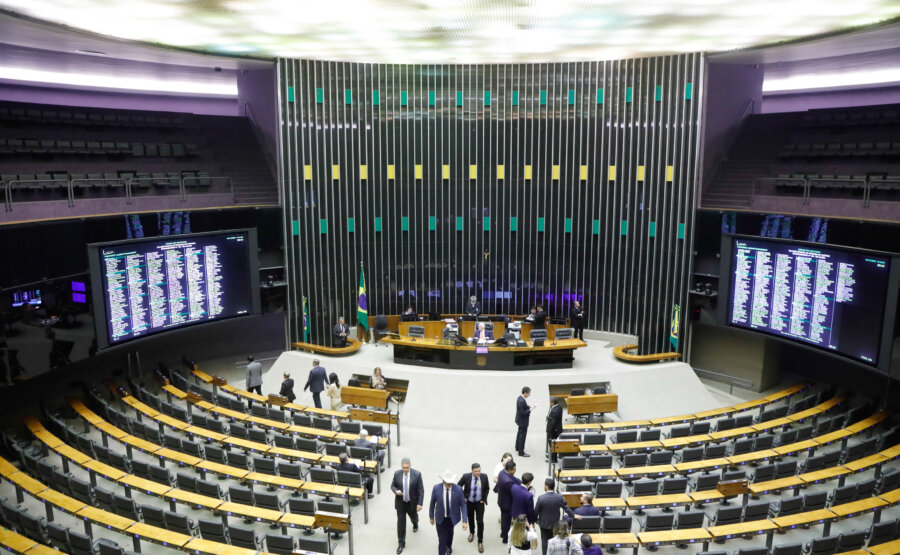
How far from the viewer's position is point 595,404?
13047mm

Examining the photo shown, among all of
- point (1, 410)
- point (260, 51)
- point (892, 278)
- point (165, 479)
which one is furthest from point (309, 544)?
point (260, 51)

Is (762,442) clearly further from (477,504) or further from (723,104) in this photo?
(723,104)

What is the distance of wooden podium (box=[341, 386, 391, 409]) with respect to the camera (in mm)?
13094

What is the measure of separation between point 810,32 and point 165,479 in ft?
48.7

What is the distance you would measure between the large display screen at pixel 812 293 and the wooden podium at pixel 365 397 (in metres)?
8.53

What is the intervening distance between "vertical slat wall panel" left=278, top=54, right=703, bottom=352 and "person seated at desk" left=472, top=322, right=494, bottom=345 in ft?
10.2

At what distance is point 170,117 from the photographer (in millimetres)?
18344

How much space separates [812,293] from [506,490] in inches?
349

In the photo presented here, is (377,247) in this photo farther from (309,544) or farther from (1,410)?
(309,544)

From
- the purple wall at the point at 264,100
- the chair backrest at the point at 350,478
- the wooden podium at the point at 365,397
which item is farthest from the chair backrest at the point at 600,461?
the purple wall at the point at 264,100

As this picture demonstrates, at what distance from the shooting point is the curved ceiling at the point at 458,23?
10875mm

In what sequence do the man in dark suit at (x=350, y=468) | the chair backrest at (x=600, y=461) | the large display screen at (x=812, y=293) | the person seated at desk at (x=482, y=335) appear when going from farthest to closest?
the person seated at desk at (x=482, y=335) < the large display screen at (x=812, y=293) < the chair backrest at (x=600, y=461) < the man in dark suit at (x=350, y=468)

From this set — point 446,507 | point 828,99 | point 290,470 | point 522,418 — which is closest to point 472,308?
point 522,418

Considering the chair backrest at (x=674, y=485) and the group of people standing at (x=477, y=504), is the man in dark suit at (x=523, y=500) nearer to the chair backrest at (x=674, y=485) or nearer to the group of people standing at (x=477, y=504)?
the group of people standing at (x=477, y=504)
